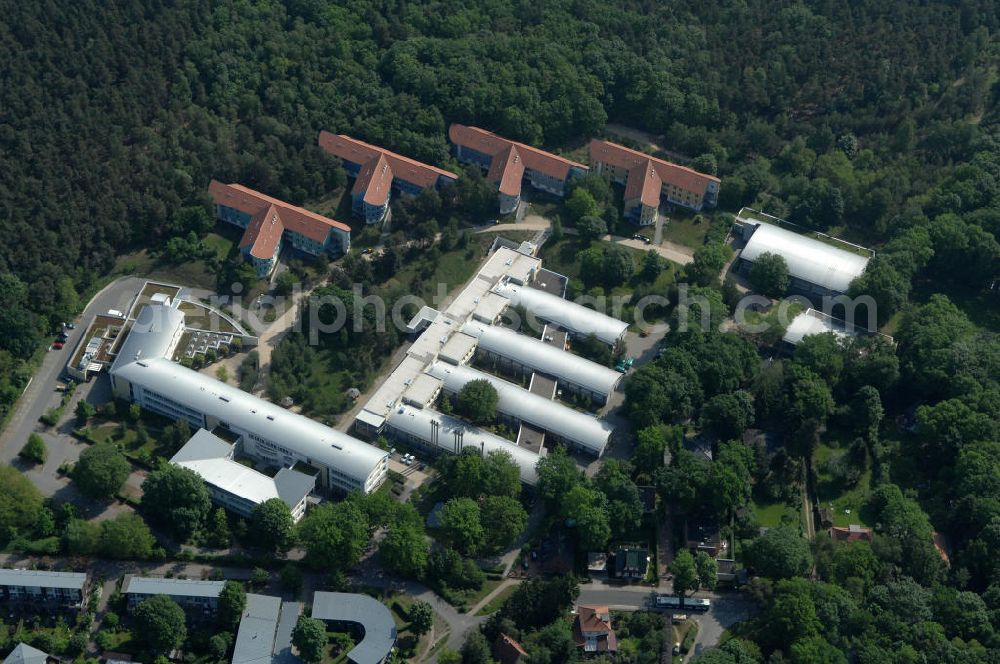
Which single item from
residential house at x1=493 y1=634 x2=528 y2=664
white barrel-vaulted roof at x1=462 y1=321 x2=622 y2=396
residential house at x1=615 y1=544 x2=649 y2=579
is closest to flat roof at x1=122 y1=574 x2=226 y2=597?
residential house at x1=493 y1=634 x2=528 y2=664

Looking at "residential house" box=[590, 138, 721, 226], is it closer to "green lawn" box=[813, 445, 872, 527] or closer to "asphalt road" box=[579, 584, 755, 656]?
"green lawn" box=[813, 445, 872, 527]

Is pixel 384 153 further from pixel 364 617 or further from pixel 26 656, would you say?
pixel 26 656

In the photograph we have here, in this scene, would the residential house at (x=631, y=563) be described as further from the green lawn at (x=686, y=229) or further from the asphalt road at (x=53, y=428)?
the green lawn at (x=686, y=229)

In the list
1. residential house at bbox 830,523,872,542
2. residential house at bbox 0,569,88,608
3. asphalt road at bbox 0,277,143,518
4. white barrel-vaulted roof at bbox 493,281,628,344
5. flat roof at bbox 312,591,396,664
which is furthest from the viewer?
white barrel-vaulted roof at bbox 493,281,628,344

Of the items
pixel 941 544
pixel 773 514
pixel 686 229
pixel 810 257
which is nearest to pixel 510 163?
pixel 686 229

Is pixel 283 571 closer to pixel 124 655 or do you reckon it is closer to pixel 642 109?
pixel 124 655

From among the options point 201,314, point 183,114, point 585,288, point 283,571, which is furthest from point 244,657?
point 183,114
